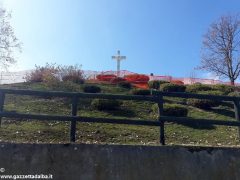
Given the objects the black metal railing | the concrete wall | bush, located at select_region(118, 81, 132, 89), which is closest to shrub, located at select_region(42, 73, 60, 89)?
bush, located at select_region(118, 81, 132, 89)

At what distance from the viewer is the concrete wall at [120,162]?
677 cm

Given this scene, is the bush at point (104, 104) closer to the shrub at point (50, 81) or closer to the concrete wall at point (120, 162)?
the shrub at point (50, 81)

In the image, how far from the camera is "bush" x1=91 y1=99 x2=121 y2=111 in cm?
2156

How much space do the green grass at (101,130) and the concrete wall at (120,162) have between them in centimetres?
235

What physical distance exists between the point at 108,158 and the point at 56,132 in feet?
25.3

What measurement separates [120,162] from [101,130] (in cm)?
831

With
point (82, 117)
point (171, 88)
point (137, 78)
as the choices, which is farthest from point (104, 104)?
point (137, 78)

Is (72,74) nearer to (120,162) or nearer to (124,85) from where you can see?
(124,85)

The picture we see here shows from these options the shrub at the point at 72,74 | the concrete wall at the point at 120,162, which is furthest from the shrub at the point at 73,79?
the concrete wall at the point at 120,162

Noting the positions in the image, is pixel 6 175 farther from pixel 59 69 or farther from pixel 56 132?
pixel 59 69

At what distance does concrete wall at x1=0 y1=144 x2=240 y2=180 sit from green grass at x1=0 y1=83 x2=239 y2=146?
235 cm

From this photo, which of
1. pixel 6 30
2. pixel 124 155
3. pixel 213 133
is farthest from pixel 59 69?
pixel 124 155

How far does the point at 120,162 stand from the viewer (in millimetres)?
7074

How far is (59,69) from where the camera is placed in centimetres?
3203
